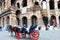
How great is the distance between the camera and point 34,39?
10.8 m

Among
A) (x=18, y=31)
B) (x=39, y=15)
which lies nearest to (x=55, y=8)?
(x=39, y=15)

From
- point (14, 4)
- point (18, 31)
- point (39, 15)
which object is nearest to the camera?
point (18, 31)

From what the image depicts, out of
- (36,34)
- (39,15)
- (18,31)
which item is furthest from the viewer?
(39,15)

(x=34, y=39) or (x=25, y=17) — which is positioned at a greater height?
(x=25, y=17)

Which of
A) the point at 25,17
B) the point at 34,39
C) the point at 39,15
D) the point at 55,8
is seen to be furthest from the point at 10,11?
the point at 34,39

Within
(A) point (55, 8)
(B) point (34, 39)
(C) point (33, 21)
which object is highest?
(A) point (55, 8)

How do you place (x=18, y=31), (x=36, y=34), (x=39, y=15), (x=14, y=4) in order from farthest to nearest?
(x=14, y=4)
(x=39, y=15)
(x=18, y=31)
(x=36, y=34)

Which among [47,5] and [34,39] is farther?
[47,5]

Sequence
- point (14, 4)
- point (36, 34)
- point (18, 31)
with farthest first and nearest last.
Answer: point (14, 4) < point (18, 31) < point (36, 34)

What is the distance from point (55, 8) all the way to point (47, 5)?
1813 mm

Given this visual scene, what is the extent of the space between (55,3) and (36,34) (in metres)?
27.2

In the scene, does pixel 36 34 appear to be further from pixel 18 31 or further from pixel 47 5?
pixel 47 5

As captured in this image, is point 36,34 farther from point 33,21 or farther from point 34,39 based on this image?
point 33,21

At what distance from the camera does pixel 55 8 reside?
121 feet
